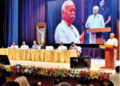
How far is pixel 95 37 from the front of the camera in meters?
10.8

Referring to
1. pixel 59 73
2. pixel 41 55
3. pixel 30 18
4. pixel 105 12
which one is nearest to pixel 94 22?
pixel 105 12

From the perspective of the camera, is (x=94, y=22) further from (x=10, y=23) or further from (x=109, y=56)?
(x=10, y=23)

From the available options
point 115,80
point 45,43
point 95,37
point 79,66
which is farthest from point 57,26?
point 115,80

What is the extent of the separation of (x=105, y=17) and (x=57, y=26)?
325cm

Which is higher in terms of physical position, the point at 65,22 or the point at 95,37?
the point at 65,22

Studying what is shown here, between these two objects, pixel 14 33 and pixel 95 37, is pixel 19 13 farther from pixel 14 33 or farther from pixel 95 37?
pixel 95 37

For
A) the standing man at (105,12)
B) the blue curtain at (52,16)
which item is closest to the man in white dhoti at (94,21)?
the standing man at (105,12)

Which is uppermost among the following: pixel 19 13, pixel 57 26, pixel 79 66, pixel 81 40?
pixel 19 13

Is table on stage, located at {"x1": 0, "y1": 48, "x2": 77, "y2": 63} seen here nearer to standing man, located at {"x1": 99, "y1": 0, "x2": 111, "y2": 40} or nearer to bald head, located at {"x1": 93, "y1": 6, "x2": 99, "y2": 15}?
standing man, located at {"x1": 99, "y1": 0, "x2": 111, "y2": 40}

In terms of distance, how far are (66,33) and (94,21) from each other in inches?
79.0

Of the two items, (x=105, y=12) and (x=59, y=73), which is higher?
(x=105, y=12)

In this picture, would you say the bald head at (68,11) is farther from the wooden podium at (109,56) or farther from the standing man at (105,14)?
the wooden podium at (109,56)

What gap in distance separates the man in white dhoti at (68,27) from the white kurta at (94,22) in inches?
32.2

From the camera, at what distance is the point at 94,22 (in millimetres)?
10625
